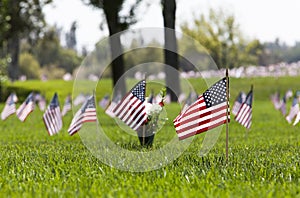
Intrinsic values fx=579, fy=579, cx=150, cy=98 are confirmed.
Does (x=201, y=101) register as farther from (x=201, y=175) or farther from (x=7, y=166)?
(x=7, y=166)

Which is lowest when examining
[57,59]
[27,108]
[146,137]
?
[146,137]

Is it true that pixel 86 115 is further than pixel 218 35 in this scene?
No

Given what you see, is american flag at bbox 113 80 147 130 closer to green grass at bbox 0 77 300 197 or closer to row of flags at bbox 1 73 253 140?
row of flags at bbox 1 73 253 140

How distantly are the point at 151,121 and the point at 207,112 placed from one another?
268cm

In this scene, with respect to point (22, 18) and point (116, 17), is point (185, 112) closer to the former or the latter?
point (116, 17)

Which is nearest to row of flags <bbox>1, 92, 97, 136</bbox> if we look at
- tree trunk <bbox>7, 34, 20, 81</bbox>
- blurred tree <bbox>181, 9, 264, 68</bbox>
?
tree trunk <bbox>7, 34, 20, 81</bbox>

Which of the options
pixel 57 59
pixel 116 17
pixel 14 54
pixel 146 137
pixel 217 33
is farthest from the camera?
pixel 57 59

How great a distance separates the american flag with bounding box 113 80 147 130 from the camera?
916cm

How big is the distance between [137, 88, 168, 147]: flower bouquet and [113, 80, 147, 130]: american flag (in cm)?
19

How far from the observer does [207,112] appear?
741 cm

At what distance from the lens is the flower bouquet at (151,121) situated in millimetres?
9867

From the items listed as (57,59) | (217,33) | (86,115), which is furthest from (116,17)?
(57,59)

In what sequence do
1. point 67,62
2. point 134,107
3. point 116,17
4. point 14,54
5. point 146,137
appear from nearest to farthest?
1. point 134,107
2. point 146,137
3. point 116,17
4. point 14,54
5. point 67,62

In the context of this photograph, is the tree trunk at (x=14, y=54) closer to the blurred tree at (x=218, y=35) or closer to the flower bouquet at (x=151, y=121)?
the blurred tree at (x=218, y=35)
